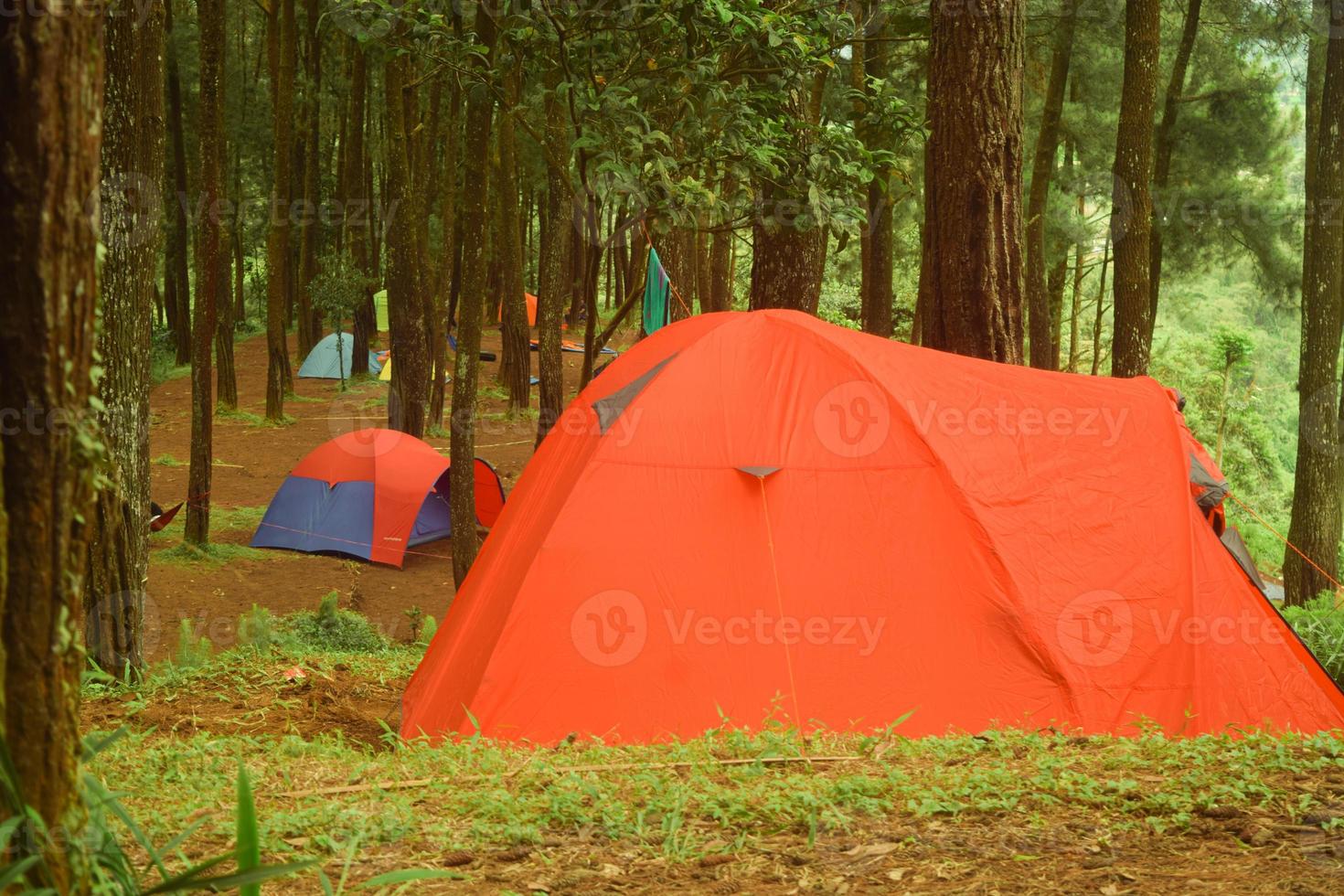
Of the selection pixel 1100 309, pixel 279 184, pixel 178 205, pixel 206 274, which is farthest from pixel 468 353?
pixel 1100 309

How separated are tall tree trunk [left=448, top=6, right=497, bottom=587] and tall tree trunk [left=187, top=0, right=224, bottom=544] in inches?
112

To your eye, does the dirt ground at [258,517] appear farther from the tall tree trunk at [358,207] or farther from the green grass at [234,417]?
the tall tree trunk at [358,207]

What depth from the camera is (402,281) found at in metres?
14.4

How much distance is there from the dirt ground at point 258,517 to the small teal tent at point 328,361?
0.47 m

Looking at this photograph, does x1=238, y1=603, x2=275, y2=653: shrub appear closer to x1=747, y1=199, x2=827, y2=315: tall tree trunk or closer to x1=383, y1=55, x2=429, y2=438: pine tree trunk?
x1=747, y1=199, x2=827, y2=315: tall tree trunk

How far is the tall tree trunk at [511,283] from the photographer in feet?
54.0

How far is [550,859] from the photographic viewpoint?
10.2 feet

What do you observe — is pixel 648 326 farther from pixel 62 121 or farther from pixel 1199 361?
pixel 1199 361

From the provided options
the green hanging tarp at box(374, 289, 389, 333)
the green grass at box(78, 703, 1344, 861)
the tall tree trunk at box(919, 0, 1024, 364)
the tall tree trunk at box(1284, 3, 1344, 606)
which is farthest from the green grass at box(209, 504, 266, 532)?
the green hanging tarp at box(374, 289, 389, 333)

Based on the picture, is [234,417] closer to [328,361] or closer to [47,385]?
[328,361]

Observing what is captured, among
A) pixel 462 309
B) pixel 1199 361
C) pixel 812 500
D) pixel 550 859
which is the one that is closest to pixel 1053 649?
pixel 812 500

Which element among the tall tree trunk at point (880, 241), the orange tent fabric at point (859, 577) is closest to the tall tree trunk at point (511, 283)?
the tall tree trunk at point (880, 241)

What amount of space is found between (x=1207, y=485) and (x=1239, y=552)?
1.16 feet

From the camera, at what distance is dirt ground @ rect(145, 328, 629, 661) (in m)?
10.6
